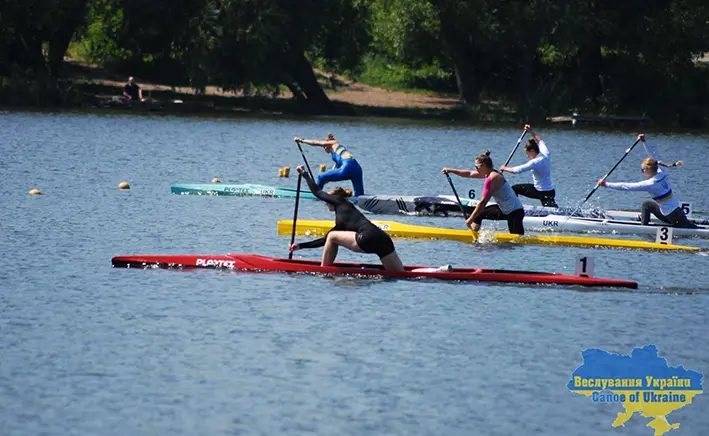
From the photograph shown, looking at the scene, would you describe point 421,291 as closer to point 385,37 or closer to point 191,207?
point 191,207

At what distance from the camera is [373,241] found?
2008 centimetres

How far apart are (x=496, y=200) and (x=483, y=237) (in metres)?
0.69

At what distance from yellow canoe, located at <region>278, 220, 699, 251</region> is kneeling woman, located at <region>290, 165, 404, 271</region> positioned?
5.28 m

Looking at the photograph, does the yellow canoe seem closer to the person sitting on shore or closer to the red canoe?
the red canoe

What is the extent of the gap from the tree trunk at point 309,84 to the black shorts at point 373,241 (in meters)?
51.7

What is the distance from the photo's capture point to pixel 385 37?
237 feet

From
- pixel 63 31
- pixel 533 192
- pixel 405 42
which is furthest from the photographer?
pixel 405 42

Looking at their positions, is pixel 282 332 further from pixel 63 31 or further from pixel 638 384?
pixel 63 31

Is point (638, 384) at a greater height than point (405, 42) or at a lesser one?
greater

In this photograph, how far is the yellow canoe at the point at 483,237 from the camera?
24.7 m

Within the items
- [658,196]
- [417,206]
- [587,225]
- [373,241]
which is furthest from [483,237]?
[373,241]

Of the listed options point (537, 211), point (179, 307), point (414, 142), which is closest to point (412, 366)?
point (179, 307)

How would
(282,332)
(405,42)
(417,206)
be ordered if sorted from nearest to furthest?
(282,332) < (417,206) < (405,42)

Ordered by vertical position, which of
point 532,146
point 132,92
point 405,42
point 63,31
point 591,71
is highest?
point 532,146
